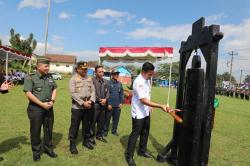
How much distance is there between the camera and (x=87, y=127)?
22.3 ft

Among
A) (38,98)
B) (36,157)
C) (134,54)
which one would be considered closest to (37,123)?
(38,98)

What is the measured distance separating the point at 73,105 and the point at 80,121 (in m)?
0.39

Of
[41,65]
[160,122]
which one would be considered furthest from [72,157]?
[160,122]

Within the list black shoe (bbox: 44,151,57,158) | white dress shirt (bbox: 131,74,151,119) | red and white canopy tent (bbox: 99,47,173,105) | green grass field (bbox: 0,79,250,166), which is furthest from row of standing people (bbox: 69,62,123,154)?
red and white canopy tent (bbox: 99,47,173,105)

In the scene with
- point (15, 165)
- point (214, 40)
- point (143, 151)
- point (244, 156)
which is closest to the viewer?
point (214, 40)

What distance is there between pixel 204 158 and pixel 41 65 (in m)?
3.30

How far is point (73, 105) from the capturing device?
627 centimetres

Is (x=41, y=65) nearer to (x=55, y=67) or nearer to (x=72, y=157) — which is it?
(x=72, y=157)

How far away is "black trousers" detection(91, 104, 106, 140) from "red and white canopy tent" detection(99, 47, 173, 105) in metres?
8.55

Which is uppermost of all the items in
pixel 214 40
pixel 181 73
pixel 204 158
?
pixel 214 40

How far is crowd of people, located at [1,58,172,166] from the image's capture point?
5551mm

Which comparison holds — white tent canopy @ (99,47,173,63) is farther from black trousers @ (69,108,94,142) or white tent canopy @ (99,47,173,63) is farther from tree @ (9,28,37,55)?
tree @ (9,28,37,55)

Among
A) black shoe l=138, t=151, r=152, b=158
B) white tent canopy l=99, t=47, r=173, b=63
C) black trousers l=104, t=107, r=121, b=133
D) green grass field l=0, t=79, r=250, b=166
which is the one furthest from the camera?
white tent canopy l=99, t=47, r=173, b=63

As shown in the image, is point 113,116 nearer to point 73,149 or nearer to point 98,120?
point 98,120
